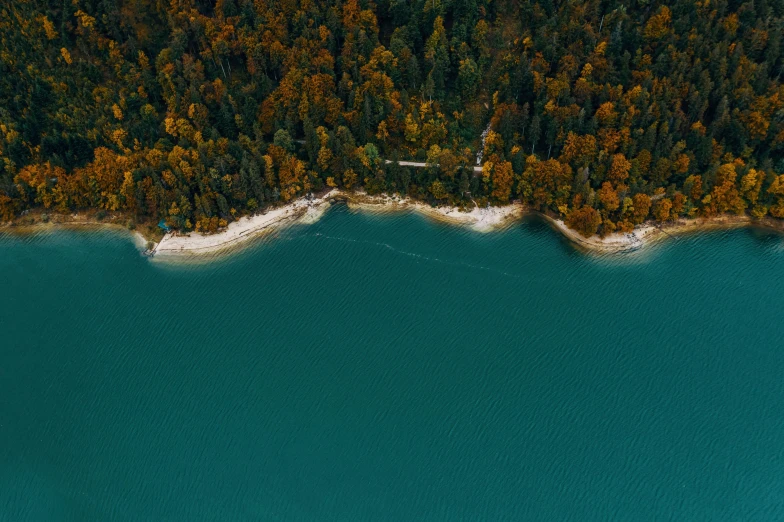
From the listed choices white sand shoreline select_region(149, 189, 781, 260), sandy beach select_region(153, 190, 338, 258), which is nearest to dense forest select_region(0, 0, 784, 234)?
white sand shoreline select_region(149, 189, 781, 260)

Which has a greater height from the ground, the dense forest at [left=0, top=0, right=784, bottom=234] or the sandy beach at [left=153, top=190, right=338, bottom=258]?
the dense forest at [left=0, top=0, right=784, bottom=234]

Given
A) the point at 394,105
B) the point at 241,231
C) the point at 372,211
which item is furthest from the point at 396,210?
the point at 241,231

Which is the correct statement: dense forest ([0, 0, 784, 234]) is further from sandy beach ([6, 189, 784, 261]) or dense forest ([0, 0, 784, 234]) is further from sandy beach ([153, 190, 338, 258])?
sandy beach ([153, 190, 338, 258])

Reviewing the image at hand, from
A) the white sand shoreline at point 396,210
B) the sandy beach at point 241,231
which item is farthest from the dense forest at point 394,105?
the sandy beach at point 241,231

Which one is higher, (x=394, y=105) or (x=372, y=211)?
(x=394, y=105)

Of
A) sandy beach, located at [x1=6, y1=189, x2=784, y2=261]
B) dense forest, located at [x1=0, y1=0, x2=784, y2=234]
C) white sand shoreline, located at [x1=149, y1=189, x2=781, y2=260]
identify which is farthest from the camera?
dense forest, located at [x1=0, y1=0, x2=784, y2=234]

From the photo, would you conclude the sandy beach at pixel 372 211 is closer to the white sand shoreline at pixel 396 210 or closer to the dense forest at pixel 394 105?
the white sand shoreline at pixel 396 210

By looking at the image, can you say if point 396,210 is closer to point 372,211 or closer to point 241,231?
point 372,211

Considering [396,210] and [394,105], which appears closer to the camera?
[396,210]

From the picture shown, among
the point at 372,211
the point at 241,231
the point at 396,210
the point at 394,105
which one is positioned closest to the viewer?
the point at 241,231
